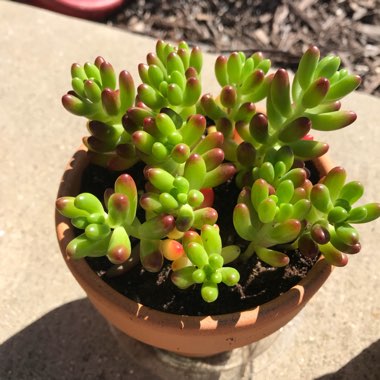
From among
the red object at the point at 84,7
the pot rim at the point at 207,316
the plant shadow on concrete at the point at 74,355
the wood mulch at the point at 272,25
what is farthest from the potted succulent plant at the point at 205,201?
the red object at the point at 84,7

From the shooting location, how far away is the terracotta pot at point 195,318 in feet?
3.35

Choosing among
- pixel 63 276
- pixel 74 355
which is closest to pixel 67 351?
pixel 74 355

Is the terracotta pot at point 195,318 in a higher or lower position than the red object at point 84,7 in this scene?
higher

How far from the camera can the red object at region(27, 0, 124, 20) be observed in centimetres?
245

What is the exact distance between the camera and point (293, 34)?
237 centimetres

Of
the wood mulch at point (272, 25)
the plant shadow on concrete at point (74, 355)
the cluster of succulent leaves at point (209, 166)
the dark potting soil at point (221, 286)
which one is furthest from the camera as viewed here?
the wood mulch at point (272, 25)

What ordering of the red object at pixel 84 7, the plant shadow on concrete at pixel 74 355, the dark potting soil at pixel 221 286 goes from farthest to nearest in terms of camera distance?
1. the red object at pixel 84 7
2. the plant shadow on concrete at pixel 74 355
3. the dark potting soil at pixel 221 286

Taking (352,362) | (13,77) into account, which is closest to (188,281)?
(352,362)

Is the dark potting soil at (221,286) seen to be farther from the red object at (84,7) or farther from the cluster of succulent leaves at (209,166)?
the red object at (84,7)

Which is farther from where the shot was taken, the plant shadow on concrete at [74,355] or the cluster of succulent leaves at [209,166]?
the plant shadow on concrete at [74,355]

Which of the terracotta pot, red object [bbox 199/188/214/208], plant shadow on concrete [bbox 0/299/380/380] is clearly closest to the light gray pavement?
plant shadow on concrete [bbox 0/299/380/380]

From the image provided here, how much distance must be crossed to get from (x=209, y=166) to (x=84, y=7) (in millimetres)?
1648

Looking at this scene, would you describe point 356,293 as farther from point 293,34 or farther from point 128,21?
point 128,21

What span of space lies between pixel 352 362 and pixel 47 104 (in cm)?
120
